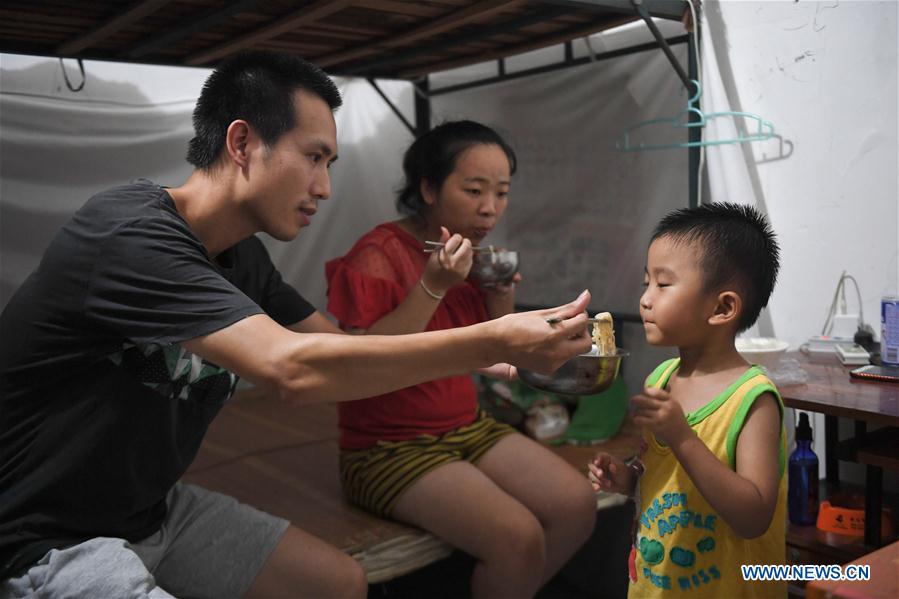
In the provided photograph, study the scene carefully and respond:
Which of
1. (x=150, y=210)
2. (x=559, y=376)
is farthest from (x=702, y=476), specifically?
(x=150, y=210)

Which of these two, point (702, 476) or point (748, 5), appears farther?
point (748, 5)

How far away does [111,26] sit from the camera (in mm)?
2689

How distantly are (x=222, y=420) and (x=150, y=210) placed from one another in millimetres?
2604

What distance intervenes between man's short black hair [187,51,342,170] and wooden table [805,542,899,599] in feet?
4.25

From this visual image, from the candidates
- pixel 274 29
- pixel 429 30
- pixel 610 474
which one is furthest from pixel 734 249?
pixel 274 29

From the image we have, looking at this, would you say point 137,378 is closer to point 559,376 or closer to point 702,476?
point 559,376

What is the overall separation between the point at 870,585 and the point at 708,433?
0.62m

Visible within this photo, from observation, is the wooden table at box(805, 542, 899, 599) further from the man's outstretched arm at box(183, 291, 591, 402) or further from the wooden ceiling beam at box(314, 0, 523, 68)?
the wooden ceiling beam at box(314, 0, 523, 68)

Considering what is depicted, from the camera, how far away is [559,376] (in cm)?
176

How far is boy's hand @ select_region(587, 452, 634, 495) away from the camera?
1792 millimetres

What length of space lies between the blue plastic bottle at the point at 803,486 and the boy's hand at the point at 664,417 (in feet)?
3.10

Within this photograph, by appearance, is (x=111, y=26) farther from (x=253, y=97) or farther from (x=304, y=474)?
(x=304, y=474)

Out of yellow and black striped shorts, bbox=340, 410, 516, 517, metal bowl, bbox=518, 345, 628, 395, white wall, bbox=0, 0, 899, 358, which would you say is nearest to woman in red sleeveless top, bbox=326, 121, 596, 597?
yellow and black striped shorts, bbox=340, 410, 516, 517

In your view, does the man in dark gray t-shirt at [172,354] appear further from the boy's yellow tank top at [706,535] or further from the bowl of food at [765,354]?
the bowl of food at [765,354]
